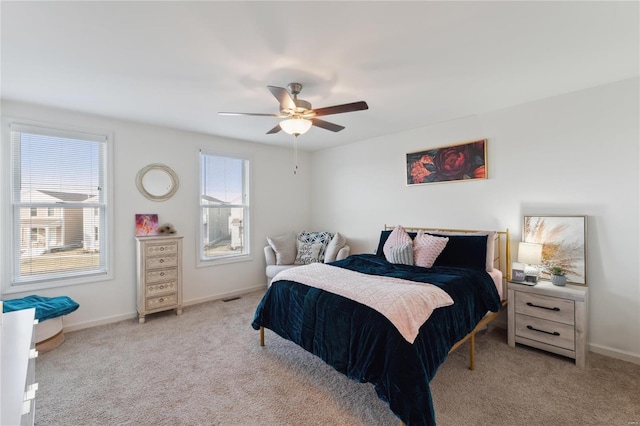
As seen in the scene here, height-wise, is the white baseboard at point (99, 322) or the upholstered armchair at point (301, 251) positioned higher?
the upholstered armchair at point (301, 251)

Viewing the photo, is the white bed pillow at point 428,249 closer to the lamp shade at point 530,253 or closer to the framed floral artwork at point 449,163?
the lamp shade at point 530,253

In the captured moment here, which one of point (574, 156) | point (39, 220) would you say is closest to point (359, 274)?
point (574, 156)

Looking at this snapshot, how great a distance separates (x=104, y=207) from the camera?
11.8 feet

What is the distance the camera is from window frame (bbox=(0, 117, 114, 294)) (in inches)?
119

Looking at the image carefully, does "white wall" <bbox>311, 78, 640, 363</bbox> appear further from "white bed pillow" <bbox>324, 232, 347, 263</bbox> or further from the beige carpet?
"white bed pillow" <bbox>324, 232, 347, 263</bbox>

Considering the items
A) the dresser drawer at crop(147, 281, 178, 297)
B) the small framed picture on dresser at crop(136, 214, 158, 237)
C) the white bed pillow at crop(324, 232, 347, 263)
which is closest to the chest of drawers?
the dresser drawer at crop(147, 281, 178, 297)

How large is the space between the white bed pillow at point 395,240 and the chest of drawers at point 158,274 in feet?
9.06

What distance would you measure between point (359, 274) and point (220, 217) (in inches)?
113

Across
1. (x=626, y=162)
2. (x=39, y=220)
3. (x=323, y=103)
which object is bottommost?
(x=39, y=220)

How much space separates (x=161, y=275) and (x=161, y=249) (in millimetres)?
343

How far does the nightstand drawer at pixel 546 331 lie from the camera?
260cm

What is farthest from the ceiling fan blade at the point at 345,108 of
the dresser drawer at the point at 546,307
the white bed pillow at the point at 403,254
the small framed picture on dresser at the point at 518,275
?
the dresser drawer at the point at 546,307

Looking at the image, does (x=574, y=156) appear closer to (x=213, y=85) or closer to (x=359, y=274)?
(x=359, y=274)

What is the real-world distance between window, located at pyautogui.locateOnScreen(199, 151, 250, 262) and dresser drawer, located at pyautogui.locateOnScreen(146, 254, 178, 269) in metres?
0.60
